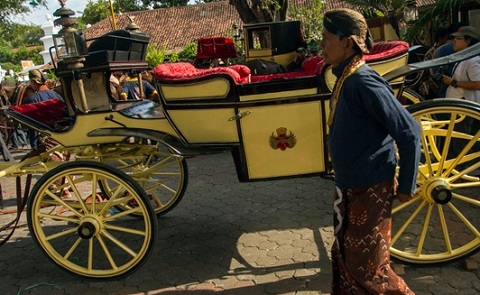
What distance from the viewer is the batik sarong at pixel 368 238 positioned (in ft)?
6.13

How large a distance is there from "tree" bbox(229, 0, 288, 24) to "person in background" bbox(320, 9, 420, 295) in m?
7.86

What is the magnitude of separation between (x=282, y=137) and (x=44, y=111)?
6.68 feet

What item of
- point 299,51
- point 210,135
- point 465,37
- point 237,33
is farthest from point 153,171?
point 237,33

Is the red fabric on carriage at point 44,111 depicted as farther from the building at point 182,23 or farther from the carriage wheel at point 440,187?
the building at point 182,23

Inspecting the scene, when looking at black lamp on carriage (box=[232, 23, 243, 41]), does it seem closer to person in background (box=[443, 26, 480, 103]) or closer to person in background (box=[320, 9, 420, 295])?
person in background (box=[443, 26, 480, 103])

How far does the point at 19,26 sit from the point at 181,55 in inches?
414

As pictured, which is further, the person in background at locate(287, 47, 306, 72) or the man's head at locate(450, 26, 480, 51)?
the person in background at locate(287, 47, 306, 72)

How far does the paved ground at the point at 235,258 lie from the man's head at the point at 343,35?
5.14 ft

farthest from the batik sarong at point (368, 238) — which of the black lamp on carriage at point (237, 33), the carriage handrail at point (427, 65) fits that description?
the black lamp on carriage at point (237, 33)

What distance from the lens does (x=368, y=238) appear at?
188cm

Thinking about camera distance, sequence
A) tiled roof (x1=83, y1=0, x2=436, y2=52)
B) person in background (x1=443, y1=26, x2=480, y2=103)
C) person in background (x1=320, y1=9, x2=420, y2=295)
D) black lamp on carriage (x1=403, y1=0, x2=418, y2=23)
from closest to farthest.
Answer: person in background (x1=320, y1=9, x2=420, y2=295)
person in background (x1=443, y1=26, x2=480, y2=103)
black lamp on carriage (x1=403, y1=0, x2=418, y2=23)
tiled roof (x1=83, y1=0, x2=436, y2=52)

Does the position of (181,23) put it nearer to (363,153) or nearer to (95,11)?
(95,11)

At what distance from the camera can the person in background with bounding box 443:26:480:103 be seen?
12.0 feet

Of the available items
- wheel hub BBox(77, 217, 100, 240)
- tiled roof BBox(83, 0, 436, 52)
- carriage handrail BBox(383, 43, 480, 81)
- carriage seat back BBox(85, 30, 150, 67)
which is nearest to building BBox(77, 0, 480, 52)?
tiled roof BBox(83, 0, 436, 52)
